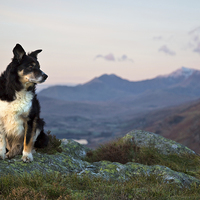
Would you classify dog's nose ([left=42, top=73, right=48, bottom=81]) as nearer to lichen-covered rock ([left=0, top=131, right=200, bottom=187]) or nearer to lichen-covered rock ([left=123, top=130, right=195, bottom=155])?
lichen-covered rock ([left=0, top=131, right=200, bottom=187])

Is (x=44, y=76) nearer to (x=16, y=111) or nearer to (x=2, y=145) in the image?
(x=16, y=111)

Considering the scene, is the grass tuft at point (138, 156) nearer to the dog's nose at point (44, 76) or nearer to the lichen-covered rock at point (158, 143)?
the lichen-covered rock at point (158, 143)

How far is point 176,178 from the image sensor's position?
24.3ft

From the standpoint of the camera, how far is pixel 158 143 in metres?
11.8

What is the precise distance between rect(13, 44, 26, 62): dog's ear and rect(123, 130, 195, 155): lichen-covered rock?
7.43 meters

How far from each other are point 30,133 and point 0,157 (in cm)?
113

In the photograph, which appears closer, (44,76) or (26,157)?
(44,76)

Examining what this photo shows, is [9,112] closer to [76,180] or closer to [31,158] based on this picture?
[31,158]

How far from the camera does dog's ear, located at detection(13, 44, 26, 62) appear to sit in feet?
19.4

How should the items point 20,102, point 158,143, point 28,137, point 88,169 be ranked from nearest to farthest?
point 20,102 → point 28,137 → point 88,169 → point 158,143

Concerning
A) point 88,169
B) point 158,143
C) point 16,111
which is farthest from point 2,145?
point 158,143

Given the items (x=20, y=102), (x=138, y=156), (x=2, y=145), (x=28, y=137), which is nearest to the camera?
(x=20, y=102)

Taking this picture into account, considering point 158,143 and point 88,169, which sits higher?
point 158,143

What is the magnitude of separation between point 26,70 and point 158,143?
793cm
